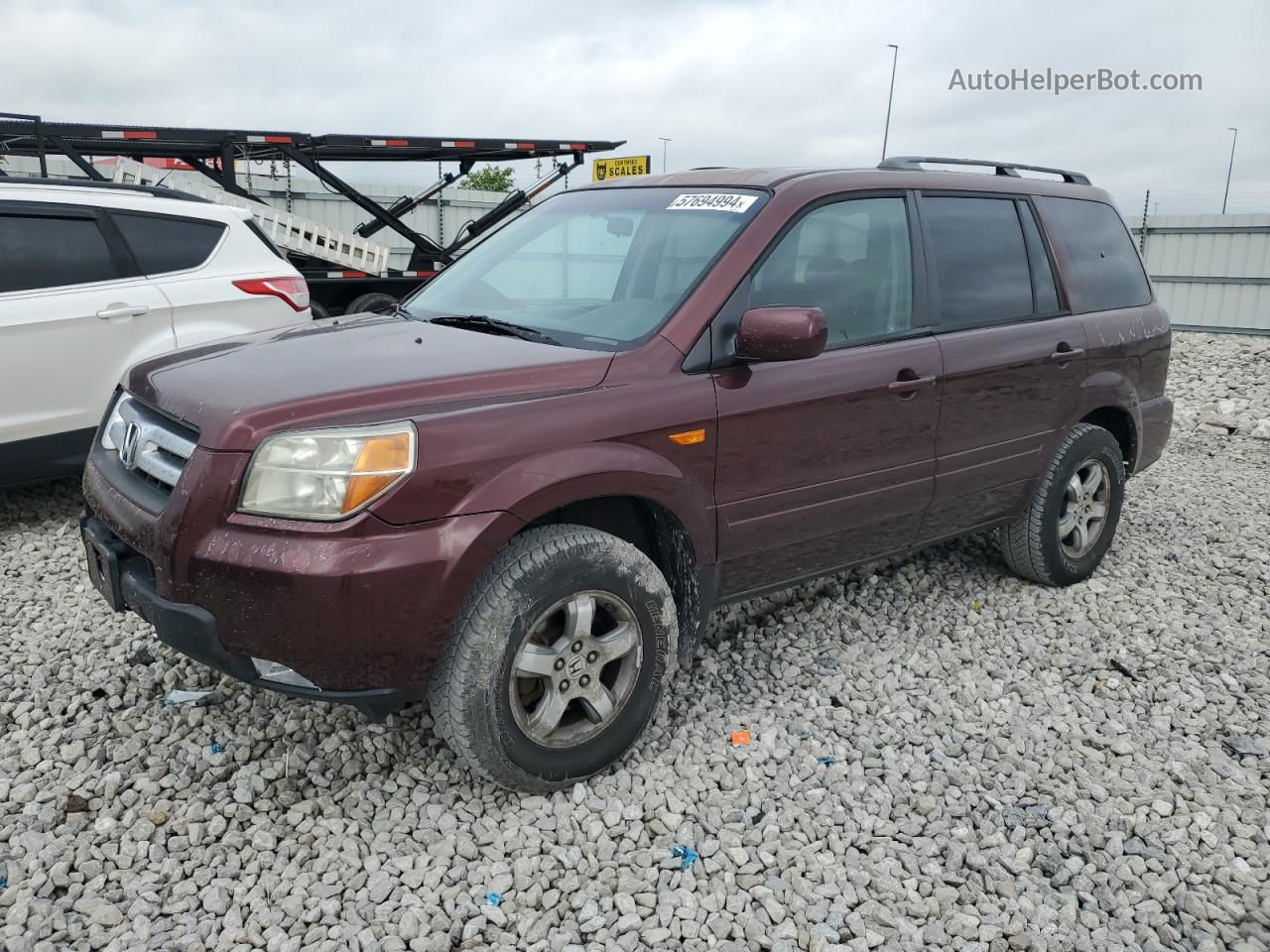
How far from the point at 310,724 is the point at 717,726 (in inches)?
53.6

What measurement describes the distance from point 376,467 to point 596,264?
139 cm

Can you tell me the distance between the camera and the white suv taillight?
5.74m

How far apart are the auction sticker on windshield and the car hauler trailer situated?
535 cm

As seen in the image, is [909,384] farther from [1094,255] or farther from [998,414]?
[1094,255]

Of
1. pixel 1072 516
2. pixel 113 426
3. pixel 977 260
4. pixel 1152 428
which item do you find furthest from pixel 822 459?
pixel 1152 428

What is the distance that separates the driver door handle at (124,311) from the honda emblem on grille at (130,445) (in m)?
2.51

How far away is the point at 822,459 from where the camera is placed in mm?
3418

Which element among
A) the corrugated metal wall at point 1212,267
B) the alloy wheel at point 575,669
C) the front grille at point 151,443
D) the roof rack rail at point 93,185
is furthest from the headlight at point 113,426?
the corrugated metal wall at point 1212,267

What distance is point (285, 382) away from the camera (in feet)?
8.82

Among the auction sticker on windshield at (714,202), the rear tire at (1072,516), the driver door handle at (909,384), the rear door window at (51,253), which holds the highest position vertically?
the auction sticker on windshield at (714,202)

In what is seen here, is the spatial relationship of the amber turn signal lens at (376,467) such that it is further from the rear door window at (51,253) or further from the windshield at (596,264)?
the rear door window at (51,253)

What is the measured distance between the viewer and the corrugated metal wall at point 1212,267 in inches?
604

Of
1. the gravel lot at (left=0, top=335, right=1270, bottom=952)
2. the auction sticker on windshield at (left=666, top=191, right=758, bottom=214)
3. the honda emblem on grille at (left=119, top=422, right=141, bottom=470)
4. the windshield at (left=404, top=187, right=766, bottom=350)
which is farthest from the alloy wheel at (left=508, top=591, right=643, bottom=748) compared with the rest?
the auction sticker on windshield at (left=666, top=191, right=758, bottom=214)

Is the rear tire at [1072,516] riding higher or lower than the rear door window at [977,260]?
lower
